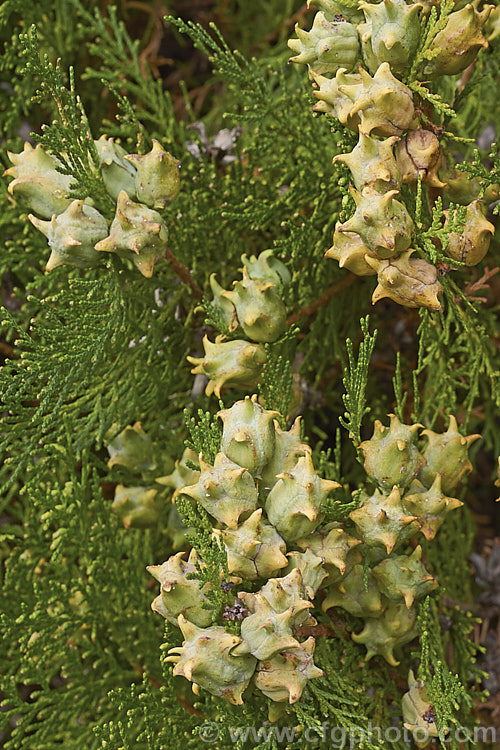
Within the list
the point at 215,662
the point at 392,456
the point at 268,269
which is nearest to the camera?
the point at 215,662

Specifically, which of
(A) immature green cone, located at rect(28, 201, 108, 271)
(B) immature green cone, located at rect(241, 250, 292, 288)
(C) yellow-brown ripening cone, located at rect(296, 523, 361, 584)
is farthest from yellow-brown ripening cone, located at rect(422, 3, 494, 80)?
(C) yellow-brown ripening cone, located at rect(296, 523, 361, 584)

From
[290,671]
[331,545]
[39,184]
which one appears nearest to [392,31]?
[39,184]

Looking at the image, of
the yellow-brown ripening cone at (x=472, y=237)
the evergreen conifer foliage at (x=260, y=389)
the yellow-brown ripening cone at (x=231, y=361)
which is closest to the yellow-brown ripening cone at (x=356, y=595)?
the evergreen conifer foliage at (x=260, y=389)

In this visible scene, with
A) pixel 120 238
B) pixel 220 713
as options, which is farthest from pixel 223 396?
pixel 220 713

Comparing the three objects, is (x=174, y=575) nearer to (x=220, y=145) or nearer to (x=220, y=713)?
(x=220, y=713)

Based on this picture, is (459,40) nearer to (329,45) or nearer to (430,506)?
(329,45)

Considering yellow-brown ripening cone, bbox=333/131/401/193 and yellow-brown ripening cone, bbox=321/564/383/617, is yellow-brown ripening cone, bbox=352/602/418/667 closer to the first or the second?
yellow-brown ripening cone, bbox=321/564/383/617
